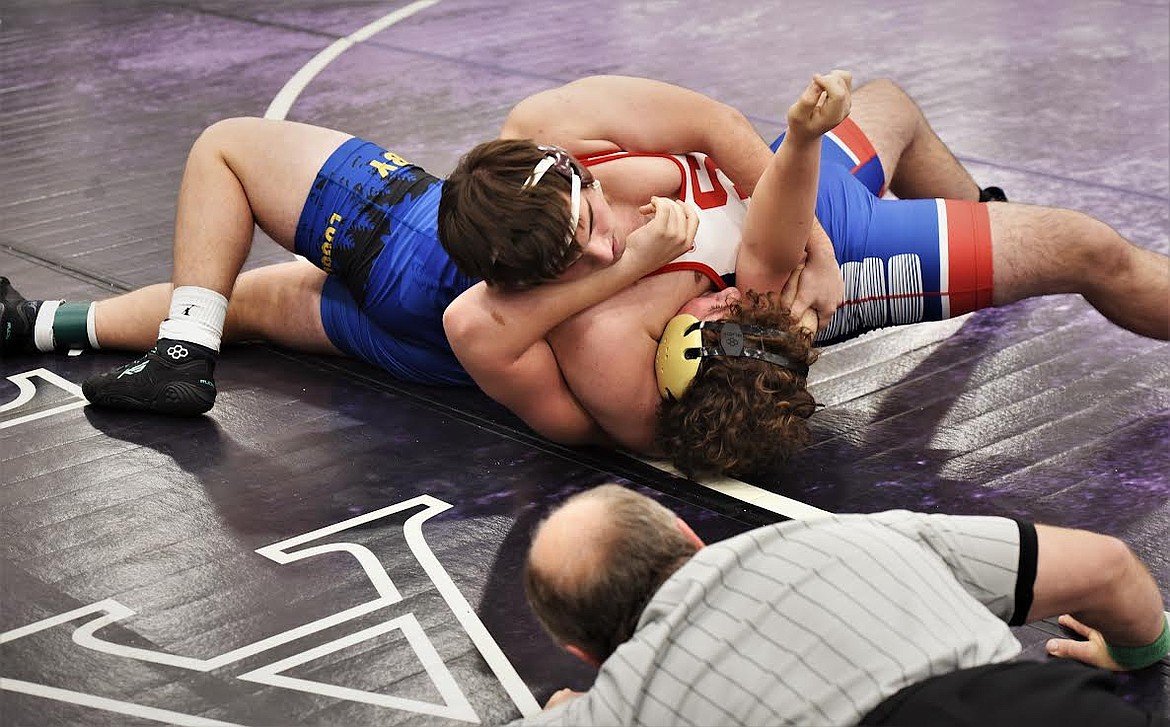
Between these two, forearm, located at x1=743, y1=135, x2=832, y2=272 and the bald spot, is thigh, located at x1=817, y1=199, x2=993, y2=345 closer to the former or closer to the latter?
forearm, located at x1=743, y1=135, x2=832, y2=272

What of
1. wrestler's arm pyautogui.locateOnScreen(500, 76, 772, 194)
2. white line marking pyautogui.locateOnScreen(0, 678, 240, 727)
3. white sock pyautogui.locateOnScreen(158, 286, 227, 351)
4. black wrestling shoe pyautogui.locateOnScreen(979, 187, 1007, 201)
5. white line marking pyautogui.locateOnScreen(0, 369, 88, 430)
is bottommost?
white line marking pyautogui.locateOnScreen(0, 678, 240, 727)

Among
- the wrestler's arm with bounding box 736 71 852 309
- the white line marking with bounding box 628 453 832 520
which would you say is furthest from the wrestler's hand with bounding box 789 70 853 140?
the white line marking with bounding box 628 453 832 520

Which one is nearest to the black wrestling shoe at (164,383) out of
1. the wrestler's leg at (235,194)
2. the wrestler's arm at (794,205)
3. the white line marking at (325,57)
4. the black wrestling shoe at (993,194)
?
the wrestler's leg at (235,194)

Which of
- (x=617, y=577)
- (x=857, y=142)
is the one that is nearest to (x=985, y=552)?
(x=617, y=577)

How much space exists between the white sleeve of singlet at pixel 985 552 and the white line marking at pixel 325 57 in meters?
4.99

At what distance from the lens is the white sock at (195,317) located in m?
3.81

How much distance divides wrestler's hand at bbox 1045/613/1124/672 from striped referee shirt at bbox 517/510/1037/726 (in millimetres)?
759

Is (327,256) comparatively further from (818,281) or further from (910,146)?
(910,146)

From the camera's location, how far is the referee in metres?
1.87

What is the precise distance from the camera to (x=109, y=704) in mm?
2605

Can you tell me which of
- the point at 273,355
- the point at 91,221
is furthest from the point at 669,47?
the point at 273,355

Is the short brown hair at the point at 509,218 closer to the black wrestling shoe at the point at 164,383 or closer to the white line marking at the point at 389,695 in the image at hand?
the white line marking at the point at 389,695

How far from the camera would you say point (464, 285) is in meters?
3.74

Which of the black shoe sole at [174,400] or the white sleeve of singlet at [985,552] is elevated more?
the white sleeve of singlet at [985,552]
